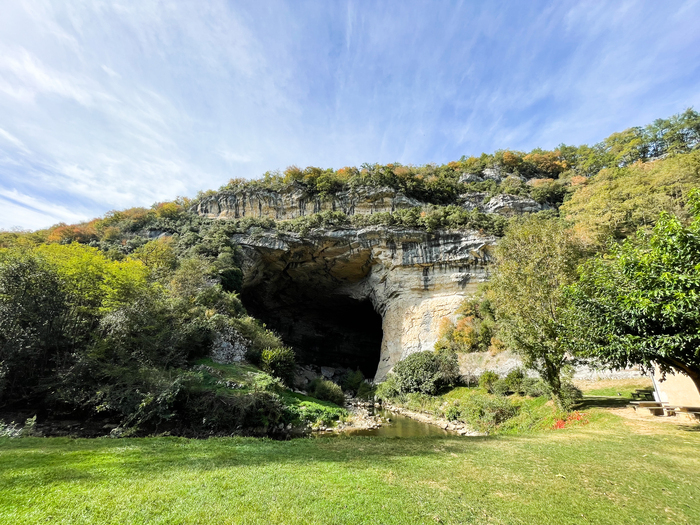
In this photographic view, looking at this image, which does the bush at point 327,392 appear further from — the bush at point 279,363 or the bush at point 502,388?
the bush at point 502,388

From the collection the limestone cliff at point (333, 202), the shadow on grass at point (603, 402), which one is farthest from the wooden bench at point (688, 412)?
the limestone cliff at point (333, 202)

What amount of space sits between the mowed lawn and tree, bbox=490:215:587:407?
4244mm

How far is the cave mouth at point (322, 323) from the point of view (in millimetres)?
42875

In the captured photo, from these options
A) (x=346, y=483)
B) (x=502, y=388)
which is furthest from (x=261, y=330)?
(x=346, y=483)

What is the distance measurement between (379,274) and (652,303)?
28.3m

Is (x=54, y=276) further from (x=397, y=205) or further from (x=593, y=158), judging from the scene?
(x=593, y=158)

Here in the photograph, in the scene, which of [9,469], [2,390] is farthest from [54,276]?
[9,469]

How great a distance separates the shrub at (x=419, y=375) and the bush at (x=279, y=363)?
984 centimetres

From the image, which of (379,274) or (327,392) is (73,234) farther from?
(327,392)

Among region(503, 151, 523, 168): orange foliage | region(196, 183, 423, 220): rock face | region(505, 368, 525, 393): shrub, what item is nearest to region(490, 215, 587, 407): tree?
region(505, 368, 525, 393): shrub

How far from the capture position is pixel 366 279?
3847cm

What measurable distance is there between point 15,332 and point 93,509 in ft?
48.6

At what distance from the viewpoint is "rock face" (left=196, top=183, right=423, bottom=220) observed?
128ft

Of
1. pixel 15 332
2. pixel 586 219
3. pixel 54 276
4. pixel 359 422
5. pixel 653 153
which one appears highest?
pixel 653 153
